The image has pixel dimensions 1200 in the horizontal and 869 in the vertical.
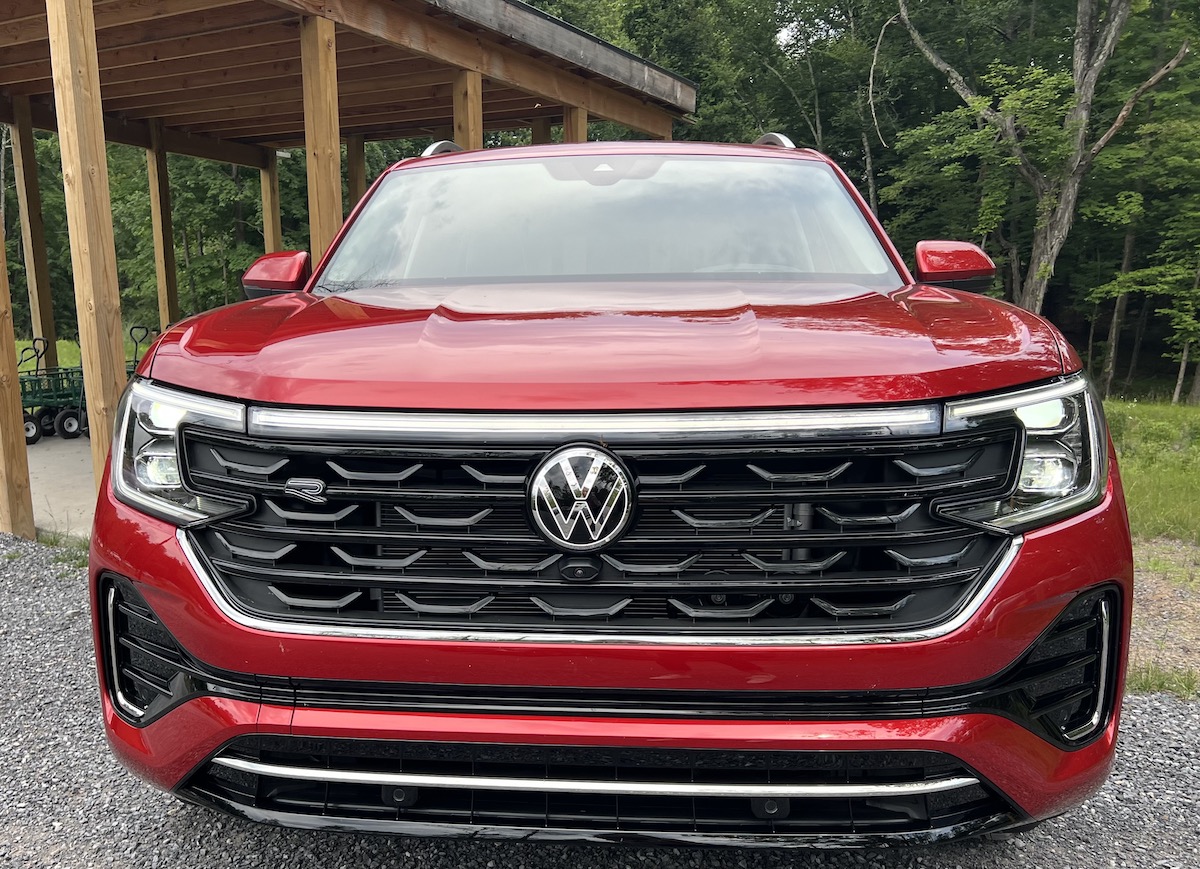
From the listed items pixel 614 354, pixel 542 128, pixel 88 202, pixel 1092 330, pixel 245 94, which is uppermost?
pixel 245 94

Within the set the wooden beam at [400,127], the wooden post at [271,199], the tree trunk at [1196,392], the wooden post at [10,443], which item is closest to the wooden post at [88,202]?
the wooden post at [10,443]

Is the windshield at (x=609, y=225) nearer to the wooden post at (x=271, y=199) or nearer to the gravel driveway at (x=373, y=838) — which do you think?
the gravel driveway at (x=373, y=838)

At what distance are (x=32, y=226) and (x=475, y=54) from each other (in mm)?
7946

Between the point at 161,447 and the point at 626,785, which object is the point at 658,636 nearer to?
the point at 626,785

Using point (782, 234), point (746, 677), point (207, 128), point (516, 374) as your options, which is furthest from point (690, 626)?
point (207, 128)

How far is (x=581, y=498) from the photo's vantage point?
4.75ft

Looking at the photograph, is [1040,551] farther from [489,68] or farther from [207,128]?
[207,128]

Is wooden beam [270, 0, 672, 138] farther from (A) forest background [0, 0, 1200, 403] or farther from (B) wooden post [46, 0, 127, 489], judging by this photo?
(A) forest background [0, 0, 1200, 403]

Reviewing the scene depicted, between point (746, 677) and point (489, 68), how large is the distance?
710 centimetres

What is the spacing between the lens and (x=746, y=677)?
1.44 metres

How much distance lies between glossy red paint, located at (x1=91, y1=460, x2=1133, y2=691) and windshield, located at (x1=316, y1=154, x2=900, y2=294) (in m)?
1.06

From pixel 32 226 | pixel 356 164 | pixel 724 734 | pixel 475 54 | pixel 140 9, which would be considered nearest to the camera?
pixel 724 734

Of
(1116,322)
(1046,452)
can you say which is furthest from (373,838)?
(1116,322)

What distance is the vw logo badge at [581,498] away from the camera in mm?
1441
